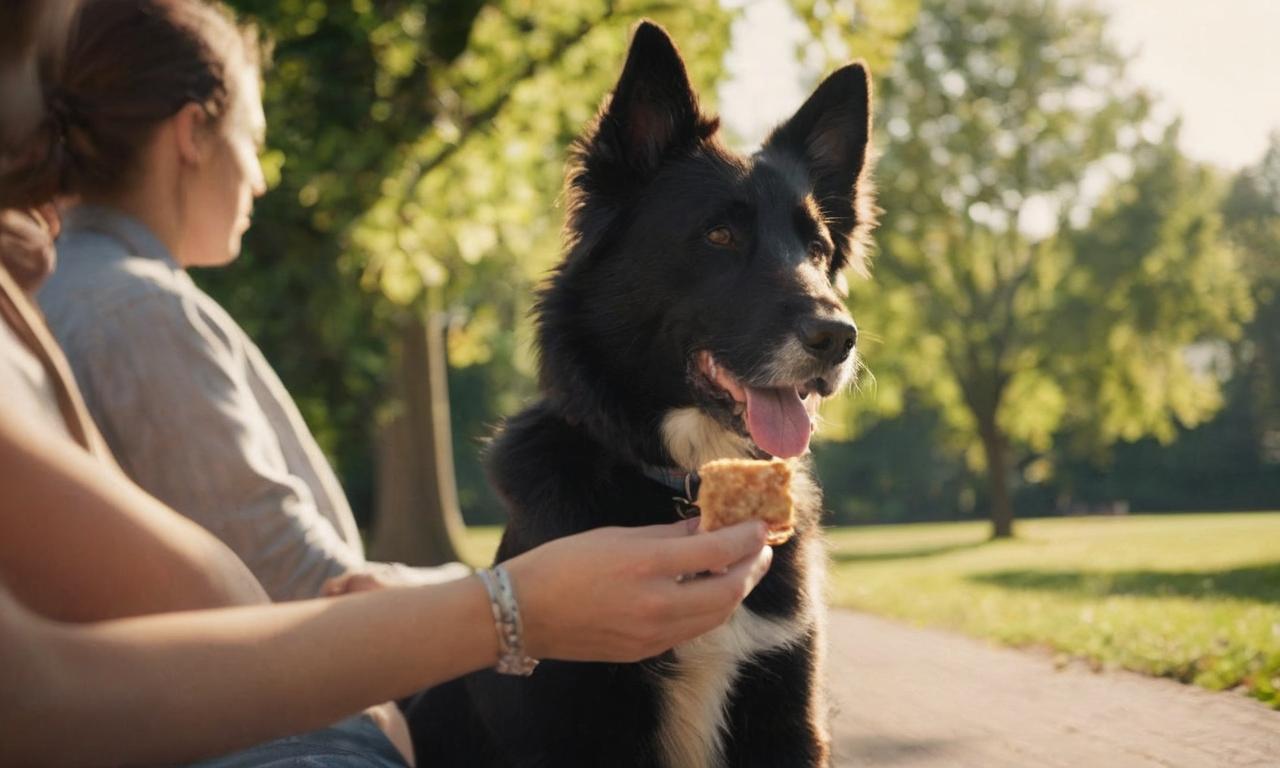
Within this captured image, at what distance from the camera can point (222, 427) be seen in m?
2.67

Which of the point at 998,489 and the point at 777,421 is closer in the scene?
the point at 777,421

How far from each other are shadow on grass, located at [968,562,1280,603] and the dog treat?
755 centimetres

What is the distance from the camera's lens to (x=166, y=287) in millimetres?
2727

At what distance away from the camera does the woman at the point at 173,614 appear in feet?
3.89

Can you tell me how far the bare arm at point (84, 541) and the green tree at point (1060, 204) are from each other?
28477mm

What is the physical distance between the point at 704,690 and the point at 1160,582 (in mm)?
9868

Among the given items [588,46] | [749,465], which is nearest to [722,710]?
[749,465]

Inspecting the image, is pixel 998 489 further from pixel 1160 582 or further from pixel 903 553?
pixel 1160 582

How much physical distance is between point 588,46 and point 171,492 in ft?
38.9

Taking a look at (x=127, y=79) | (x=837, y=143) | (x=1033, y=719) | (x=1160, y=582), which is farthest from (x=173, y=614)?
(x=1160, y=582)

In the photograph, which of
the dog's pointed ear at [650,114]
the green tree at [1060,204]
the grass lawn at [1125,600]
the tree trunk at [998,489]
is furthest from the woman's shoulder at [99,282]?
the tree trunk at [998,489]

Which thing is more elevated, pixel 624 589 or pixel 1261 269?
pixel 1261 269

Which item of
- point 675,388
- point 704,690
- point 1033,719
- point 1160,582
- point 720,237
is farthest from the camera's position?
point 1160,582

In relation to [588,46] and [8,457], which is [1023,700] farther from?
[588,46]
